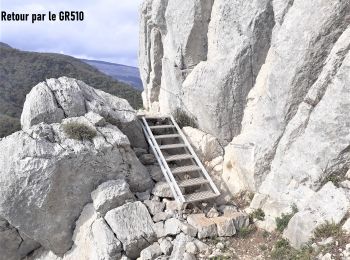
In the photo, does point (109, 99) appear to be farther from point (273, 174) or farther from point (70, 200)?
point (273, 174)

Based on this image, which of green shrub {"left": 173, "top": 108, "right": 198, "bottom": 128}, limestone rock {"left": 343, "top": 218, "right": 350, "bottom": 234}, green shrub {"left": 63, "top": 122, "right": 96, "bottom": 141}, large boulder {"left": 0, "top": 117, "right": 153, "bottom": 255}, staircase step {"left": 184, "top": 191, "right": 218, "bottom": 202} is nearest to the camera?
limestone rock {"left": 343, "top": 218, "right": 350, "bottom": 234}

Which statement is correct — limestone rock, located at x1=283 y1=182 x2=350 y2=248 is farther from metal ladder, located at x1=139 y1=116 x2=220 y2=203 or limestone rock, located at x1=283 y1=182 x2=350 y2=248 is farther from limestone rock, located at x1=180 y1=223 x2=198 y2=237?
metal ladder, located at x1=139 y1=116 x2=220 y2=203

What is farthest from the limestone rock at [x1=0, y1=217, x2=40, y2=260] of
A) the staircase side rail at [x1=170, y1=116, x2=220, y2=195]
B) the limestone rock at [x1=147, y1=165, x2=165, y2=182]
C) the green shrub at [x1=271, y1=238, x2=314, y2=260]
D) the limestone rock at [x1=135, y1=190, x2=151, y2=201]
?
the green shrub at [x1=271, y1=238, x2=314, y2=260]

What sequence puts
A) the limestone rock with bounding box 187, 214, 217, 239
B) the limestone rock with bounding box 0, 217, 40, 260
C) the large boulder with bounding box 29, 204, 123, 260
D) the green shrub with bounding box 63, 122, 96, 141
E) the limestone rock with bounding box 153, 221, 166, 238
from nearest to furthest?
the large boulder with bounding box 29, 204, 123, 260 < the limestone rock with bounding box 187, 214, 217, 239 < the limestone rock with bounding box 153, 221, 166, 238 < the limestone rock with bounding box 0, 217, 40, 260 < the green shrub with bounding box 63, 122, 96, 141

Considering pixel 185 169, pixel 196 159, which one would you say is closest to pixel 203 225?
pixel 185 169

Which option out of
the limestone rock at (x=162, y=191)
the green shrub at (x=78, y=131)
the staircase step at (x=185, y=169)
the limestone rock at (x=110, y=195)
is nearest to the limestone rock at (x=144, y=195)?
the limestone rock at (x=162, y=191)

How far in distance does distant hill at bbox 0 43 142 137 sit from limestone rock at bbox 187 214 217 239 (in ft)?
197

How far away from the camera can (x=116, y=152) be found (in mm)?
13500

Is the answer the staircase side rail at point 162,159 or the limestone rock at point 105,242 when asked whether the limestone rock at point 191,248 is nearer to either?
the staircase side rail at point 162,159

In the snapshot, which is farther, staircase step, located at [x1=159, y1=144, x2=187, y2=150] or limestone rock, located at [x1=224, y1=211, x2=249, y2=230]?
staircase step, located at [x1=159, y1=144, x2=187, y2=150]

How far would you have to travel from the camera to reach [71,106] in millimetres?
14312

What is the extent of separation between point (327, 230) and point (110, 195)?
6.74m

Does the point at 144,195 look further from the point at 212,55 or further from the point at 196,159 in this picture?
the point at 212,55

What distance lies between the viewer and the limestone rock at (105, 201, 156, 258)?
11719 mm
